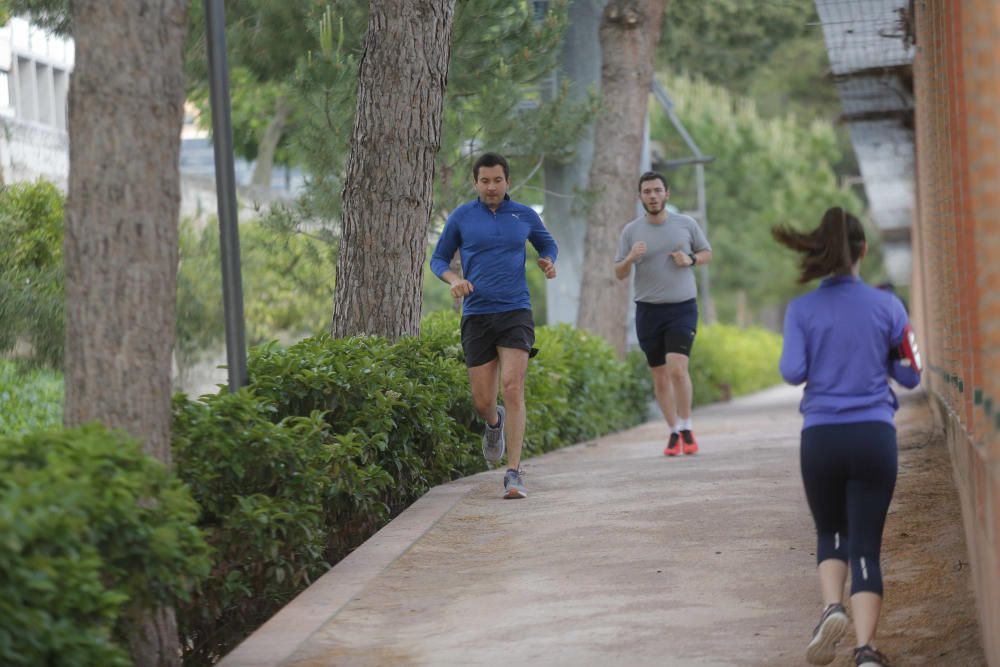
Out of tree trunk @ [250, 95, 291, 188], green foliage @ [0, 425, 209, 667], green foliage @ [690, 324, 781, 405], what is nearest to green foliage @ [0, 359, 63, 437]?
green foliage @ [0, 425, 209, 667]

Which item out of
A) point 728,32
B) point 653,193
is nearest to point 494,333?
point 653,193

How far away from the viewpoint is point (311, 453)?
7.19m

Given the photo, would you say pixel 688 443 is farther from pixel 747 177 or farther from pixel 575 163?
pixel 747 177

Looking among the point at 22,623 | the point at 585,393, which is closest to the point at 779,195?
the point at 585,393

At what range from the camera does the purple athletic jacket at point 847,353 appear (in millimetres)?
5199

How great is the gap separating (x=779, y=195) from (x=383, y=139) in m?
38.8

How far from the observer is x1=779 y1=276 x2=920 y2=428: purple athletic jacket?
205 inches

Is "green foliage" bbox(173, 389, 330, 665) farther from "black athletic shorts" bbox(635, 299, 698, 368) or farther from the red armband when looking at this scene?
"black athletic shorts" bbox(635, 299, 698, 368)

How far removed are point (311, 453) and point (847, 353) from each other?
2784mm

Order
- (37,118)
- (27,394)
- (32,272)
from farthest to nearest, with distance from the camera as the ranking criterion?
Result: (37,118), (27,394), (32,272)

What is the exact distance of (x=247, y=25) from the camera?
57.1 feet

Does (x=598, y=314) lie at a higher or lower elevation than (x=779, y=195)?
lower

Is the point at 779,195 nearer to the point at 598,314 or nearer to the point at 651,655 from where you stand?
the point at 598,314

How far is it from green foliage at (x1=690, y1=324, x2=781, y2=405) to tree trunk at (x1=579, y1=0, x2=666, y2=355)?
22.8 ft
